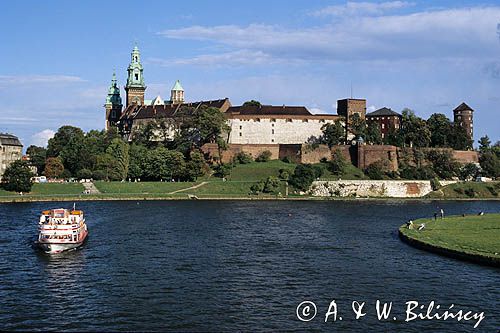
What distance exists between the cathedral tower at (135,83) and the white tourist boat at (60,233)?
11998cm

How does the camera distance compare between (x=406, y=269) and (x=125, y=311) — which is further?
(x=406, y=269)

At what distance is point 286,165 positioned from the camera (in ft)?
405

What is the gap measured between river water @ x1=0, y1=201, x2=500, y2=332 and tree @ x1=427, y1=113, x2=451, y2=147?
78.8m

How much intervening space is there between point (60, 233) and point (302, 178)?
66729 millimetres

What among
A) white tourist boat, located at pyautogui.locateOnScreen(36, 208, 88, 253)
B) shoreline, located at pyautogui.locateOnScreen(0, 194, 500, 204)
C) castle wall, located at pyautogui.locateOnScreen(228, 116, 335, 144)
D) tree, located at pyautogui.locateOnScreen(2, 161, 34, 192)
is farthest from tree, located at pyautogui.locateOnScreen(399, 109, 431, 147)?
white tourist boat, located at pyautogui.locateOnScreen(36, 208, 88, 253)

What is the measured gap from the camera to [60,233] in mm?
47688

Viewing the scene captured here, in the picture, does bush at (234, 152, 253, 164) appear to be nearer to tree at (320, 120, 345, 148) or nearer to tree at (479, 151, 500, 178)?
tree at (320, 120, 345, 148)

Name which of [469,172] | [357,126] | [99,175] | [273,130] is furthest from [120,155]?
[469,172]

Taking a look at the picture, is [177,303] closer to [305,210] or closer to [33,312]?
[33,312]

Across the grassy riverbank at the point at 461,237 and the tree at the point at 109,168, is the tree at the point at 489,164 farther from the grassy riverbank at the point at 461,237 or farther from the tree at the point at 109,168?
the tree at the point at 109,168

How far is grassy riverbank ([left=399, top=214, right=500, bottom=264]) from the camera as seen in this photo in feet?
139

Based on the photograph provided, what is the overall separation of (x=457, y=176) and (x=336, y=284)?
96.3m

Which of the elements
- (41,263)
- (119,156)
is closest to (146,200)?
(119,156)

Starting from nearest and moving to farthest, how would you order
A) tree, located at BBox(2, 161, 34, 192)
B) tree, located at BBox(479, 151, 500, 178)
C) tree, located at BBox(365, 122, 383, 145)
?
1. tree, located at BBox(2, 161, 34, 192)
2. tree, located at BBox(479, 151, 500, 178)
3. tree, located at BBox(365, 122, 383, 145)
